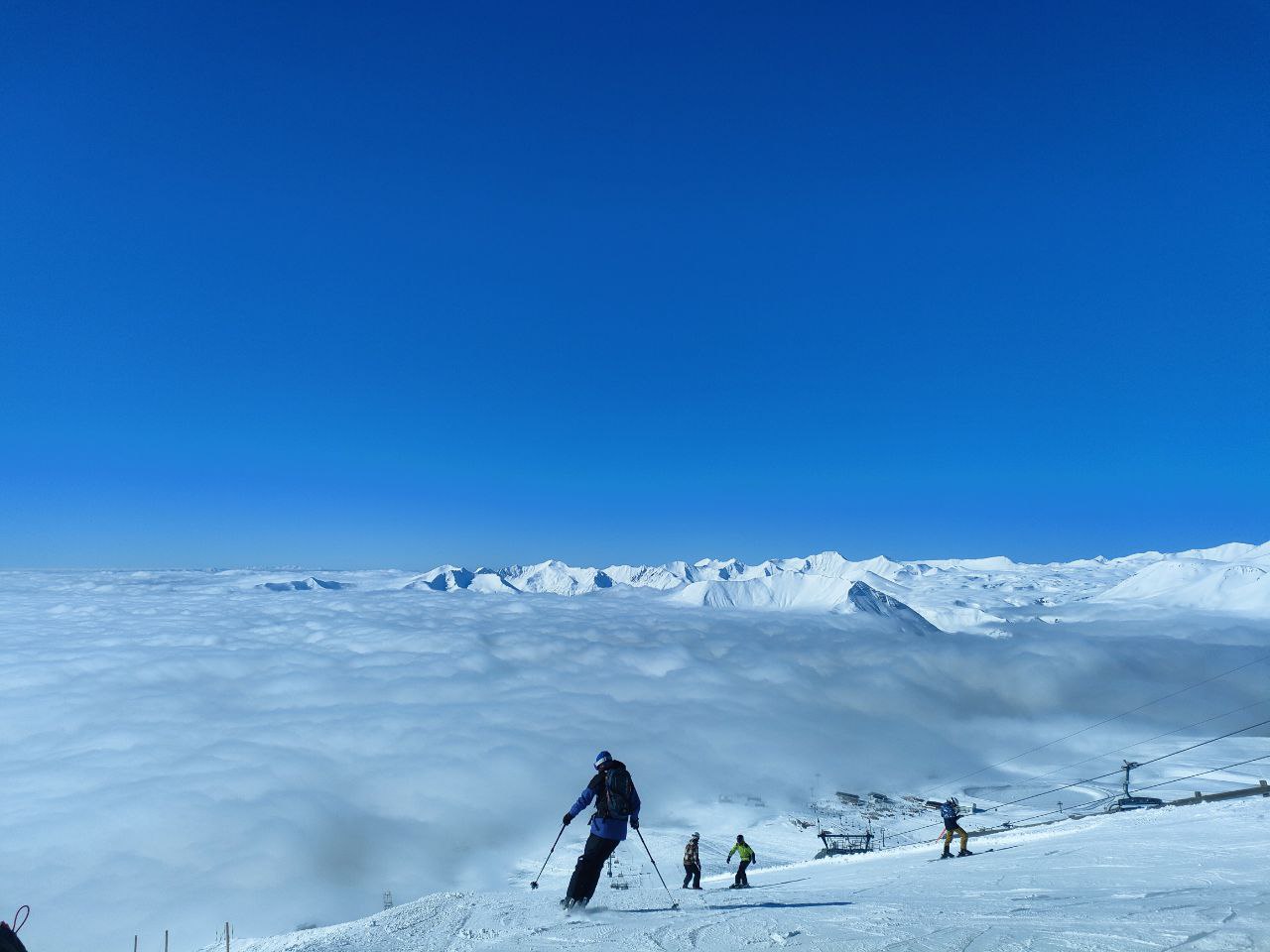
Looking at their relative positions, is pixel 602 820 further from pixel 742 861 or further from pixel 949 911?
pixel 742 861

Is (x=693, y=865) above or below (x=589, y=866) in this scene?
below

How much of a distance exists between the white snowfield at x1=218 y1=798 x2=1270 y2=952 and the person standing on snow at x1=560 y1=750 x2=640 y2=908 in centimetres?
39

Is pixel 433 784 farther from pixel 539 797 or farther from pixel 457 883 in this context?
pixel 457 883

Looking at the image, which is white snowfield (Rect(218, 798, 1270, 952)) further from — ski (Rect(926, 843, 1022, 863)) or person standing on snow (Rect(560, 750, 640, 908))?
ski (Rect(926, 843, 1022, 863))

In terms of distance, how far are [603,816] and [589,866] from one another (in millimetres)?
773

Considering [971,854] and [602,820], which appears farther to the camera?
[971,854]

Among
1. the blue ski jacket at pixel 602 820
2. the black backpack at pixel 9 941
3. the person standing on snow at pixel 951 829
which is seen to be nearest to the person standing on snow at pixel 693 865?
the person standing on snow at pixel 951 829

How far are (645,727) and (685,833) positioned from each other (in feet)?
210

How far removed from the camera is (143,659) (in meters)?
179

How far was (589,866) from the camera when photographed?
8.20 m

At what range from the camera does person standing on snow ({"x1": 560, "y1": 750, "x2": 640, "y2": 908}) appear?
8.05 m

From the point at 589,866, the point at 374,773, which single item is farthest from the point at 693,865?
the point at 374,773

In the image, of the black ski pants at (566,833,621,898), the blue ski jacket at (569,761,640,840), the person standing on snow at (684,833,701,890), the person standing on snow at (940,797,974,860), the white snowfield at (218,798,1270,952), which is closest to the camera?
the white snowfield at (218,798,1270,952)

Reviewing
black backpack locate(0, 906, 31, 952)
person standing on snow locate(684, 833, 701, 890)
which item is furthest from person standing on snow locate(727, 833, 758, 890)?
black backpack locate(0, 906, 31, 952)
